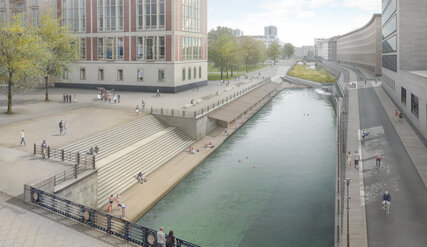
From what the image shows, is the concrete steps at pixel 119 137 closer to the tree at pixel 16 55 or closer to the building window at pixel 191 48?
the tree at pixel 16 55

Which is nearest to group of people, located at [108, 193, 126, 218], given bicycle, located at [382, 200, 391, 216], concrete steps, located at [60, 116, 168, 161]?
concrete steps, located at [60, 116, 168, 161]

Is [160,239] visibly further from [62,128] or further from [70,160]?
[62,128]

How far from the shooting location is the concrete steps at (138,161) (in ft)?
95.4

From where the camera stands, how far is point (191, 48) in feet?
250

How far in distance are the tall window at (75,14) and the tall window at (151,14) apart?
1300 cm

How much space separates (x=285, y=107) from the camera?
77.5 meters

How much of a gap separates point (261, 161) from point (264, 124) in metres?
20.7

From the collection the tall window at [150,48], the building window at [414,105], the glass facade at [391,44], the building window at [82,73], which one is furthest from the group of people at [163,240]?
the building window at [82,73]

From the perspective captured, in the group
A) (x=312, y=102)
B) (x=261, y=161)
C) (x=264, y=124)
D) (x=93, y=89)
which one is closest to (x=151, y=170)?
(x=261, y=161)

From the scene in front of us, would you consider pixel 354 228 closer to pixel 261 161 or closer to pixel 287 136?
pixel 261 161

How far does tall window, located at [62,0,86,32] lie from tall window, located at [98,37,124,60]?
17.7 ft

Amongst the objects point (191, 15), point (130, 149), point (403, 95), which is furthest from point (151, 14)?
point (403, 95)

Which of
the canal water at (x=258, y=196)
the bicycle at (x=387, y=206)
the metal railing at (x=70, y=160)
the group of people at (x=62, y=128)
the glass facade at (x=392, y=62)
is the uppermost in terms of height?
the glass facade at (x=392, y=62)

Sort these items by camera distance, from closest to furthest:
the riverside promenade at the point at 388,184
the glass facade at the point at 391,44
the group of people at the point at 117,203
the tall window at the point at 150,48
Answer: the riverside promenade at the point at 388,184 < the group of people at the point at 117,203 < the glass facade at the point at 391,44 < the tall window at the point at 150,48
